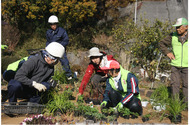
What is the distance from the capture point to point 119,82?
408 centimetres

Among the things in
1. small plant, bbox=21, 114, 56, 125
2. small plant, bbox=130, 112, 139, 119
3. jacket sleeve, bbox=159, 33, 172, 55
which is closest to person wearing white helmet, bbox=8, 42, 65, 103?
small plant, bbox=21, 114, 56, 125

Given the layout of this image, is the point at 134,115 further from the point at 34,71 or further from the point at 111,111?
the point at 34,71

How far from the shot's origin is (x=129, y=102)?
4.05 metres

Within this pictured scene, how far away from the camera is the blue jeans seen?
3.98 m

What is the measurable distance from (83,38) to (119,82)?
8407 millimetres

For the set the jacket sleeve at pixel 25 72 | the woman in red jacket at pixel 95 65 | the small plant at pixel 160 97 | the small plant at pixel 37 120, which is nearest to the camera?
the small plant at pixel 37 120

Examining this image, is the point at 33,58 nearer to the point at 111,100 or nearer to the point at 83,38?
the point at 111,100

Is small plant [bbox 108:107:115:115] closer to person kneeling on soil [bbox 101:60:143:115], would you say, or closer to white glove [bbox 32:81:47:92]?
person kneeling on soil [bbox 101:60:143:115]

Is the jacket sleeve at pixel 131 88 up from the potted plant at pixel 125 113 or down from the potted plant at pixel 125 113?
up

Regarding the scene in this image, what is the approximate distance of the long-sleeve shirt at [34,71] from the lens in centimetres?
382

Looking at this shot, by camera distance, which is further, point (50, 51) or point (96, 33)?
point (96, 33)

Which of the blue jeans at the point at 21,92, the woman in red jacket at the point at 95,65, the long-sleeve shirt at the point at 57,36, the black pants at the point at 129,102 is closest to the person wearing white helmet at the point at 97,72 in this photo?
the woman in red jacket at the point at 95,65

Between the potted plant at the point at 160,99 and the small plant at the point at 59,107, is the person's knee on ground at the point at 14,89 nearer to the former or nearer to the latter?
the small plant at the point at 59,107

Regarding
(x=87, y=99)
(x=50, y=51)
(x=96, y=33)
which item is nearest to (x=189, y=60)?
(x=87, y=99)
